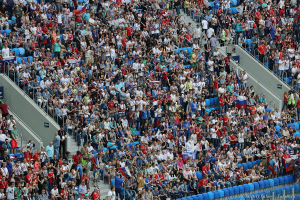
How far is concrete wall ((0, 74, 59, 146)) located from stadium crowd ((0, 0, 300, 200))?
346 millimetres

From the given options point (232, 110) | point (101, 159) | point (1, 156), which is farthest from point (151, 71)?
point (1, 156)

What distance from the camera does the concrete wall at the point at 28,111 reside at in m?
30.3

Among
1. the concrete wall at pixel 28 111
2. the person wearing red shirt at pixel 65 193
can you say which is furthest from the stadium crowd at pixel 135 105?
the concrete wall at pixel 28 111

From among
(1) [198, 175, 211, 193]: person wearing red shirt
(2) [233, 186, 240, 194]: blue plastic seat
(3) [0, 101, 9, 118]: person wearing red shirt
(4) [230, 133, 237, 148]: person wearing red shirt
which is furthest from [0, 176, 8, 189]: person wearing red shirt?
(4) [230, 133, 237, 148]: person wearing red shirt

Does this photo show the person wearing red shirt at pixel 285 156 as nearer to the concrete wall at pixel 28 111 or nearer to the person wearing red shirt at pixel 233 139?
the person wearing red shirt at pixel 233 139

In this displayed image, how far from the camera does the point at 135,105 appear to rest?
1236 inches

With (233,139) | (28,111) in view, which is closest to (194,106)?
(233,139)

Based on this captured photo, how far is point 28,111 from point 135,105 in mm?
4692

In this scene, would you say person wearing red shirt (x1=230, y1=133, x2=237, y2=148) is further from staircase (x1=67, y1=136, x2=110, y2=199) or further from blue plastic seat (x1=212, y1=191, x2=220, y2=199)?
staircase (x1=67, y1=136, x2=110, y2=199)

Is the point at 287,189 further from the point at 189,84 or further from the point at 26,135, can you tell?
the point at 26,135

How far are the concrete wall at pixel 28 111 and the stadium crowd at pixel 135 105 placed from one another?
0.35 metres

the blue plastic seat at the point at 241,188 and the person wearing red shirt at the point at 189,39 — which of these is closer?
the blue plastic seat at the point at 241,188

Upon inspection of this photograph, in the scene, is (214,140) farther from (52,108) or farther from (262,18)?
(262,18)

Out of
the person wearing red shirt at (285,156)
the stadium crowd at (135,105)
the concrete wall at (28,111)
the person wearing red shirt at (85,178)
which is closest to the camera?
the person wearing red shirt at (85,178)
